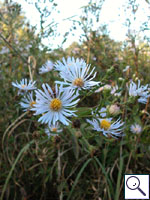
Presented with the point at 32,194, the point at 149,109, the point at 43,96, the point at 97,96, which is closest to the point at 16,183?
the point at 32,194

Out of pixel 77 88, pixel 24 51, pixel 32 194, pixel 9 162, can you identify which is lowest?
pixel 32 194

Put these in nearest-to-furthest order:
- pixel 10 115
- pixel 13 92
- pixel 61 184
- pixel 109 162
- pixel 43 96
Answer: pixel 43 96 < pixel 61 184 < pixel 109 162 < pixel 10 115 < pixel 13 92

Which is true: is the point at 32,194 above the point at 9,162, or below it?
below

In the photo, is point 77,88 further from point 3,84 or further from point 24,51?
point 24,51

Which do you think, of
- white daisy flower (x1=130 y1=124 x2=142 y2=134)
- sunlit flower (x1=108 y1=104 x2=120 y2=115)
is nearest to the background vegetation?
white daisy flower (x1=130 y1=124 x2=142 y2=134)

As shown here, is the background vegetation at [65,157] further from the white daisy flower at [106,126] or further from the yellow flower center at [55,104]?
the yellow flower center at [55,104]

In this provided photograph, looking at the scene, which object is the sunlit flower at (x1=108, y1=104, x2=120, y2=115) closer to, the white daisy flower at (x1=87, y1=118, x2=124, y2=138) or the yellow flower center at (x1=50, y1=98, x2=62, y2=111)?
the white daisy flower at (x1=87, y1=118, x2=124, y2=138)
